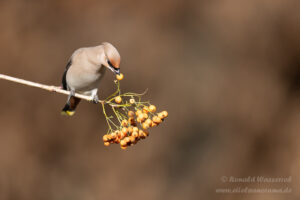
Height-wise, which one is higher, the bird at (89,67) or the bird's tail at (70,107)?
the bird at (89,67)

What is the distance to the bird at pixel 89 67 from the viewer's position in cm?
267

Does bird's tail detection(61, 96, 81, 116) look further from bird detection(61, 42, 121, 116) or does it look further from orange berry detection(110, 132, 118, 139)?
orange berry detection(110, 132, 118, 139)

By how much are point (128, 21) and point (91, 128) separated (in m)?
1.56

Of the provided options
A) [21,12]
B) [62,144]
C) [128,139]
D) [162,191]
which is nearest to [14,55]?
[21,12]

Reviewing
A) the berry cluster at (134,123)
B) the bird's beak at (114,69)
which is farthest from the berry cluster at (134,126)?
the bird's beak at (114,69)

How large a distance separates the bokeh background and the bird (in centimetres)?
206

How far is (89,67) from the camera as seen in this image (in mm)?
3104

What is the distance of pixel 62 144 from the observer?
588cm

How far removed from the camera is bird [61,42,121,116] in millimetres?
2675

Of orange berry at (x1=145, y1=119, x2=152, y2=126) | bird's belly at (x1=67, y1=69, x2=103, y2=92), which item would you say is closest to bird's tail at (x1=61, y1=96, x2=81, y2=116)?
bird's belly at (x1=67, y1=69, x2=103, y2=92)

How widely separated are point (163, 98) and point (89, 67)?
2.99m

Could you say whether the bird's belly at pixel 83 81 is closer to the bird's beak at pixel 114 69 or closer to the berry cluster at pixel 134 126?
the bird's beak at pixel 114 69

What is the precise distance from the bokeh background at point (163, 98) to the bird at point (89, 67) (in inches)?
81.2

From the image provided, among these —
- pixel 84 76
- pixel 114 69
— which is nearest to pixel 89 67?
pixel 84 76
